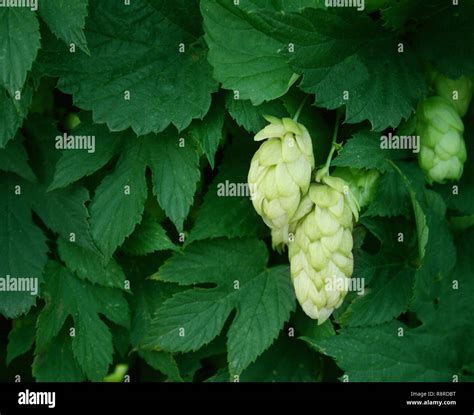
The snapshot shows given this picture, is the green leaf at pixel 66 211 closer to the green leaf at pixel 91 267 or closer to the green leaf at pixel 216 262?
the green leaf at pixel 91 267

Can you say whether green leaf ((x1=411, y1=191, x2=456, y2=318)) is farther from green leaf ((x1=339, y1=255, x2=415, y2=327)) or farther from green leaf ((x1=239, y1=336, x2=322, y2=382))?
green leaf ((x1=239, y1=336, x2=322, y2=382))

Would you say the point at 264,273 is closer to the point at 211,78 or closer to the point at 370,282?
the point at 370,282

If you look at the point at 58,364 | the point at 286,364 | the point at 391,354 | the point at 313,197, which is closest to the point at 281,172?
the point at 313,197

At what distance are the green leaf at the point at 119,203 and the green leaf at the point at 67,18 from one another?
274 mm

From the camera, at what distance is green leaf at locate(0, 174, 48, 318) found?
149 centimetres

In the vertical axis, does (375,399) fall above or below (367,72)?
below

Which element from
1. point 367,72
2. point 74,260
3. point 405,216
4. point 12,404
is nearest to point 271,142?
point 367,72

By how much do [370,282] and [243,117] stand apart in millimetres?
398

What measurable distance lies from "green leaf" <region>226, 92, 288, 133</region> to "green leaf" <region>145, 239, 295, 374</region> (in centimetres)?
28

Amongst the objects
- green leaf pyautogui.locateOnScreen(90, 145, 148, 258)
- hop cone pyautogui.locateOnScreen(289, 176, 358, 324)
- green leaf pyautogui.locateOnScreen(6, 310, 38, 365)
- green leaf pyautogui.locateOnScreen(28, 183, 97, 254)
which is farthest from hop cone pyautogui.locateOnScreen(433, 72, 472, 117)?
green leaf pyautogui.locateOnScreen(6, 310, 38, 365)

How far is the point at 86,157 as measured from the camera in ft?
4.78

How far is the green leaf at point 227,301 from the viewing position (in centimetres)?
152

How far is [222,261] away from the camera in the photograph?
61.8 inches

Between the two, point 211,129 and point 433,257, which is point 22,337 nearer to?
point 211,129
